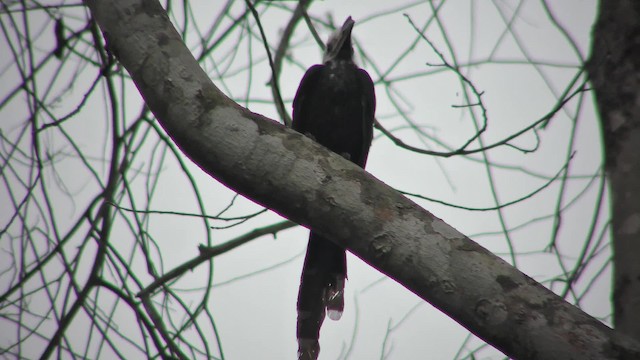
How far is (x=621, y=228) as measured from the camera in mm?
1413

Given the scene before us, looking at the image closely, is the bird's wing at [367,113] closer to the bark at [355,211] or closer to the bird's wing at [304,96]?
the bird's wing at [304,96]

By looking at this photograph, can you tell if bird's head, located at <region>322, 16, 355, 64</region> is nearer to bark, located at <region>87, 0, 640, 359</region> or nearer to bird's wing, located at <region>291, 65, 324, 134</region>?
bird's wing, located at <region>291, 65, 324, 134</region>

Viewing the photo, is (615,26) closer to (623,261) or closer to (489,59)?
(623,261)

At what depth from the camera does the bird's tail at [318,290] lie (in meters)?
2.06

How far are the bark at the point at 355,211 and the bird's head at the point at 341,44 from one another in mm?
1896

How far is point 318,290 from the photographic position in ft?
7.50

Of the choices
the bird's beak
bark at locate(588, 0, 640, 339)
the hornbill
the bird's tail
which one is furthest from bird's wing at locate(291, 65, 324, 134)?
bark at locate(588, 0, 640, 339)

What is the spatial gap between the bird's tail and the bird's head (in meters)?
1.26

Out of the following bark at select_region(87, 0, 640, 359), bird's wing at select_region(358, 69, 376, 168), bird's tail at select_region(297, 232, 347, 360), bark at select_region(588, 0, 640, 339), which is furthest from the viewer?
bird's wing at select_region(358, 69, 376, 168)

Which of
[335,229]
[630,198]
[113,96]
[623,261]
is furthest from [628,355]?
[113,96]

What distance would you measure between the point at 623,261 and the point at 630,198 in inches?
6.3

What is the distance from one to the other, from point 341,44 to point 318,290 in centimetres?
160

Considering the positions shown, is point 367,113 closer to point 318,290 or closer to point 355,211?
point 318,290

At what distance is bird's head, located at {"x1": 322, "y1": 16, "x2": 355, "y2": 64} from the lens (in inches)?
131
